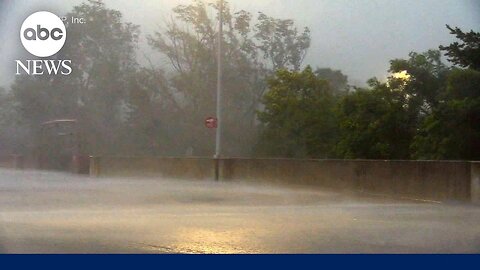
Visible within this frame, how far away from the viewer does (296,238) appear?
11242mm

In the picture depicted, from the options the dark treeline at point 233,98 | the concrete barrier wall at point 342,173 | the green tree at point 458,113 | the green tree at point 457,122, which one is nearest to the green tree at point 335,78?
the dark treeline at point 233,98

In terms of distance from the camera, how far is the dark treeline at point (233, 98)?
2747 cm

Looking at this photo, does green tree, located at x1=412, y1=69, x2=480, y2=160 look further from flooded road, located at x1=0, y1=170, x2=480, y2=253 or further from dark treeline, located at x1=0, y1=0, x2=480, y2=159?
flooded road, located at x1=0, y1=170, x2=480, y2=253

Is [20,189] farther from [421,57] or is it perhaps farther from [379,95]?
[421,57]

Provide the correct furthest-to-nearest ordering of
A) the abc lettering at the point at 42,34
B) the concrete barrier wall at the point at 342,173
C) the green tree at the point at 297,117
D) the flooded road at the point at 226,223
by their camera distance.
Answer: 1. the green tree at the point at 297,117
2. the concrete barrier wall at the point at 342,173
3. the abc lettering at the point at 42,34
4. the flooded road at the point at 226,223

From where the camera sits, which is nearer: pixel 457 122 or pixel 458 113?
pixel 458 113

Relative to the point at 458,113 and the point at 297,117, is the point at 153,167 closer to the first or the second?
the point at 297,117

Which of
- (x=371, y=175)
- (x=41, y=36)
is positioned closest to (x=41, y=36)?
(x=41, y=36)

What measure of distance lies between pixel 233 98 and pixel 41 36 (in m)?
21.9

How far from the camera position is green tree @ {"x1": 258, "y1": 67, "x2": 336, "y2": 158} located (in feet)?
102

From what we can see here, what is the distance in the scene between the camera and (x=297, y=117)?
103 ft

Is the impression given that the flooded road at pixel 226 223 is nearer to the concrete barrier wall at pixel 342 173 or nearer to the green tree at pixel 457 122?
the concrete barrier wall at pixel 342 173

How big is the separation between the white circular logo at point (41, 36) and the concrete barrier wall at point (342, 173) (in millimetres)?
9640

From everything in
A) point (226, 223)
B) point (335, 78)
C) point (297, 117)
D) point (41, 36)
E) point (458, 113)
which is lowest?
point (226, 223)
